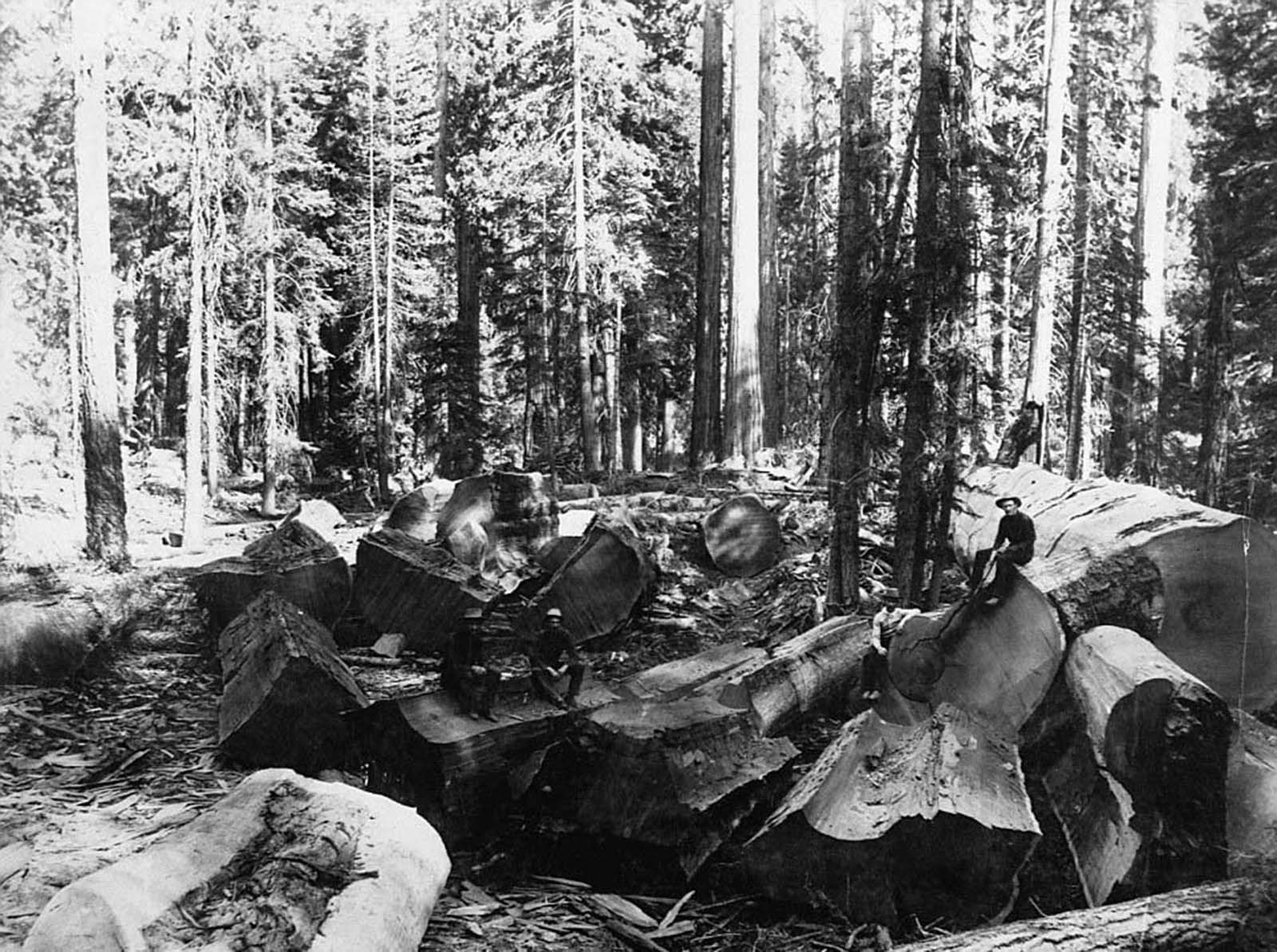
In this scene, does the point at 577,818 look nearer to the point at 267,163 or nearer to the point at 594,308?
the point at 594,308

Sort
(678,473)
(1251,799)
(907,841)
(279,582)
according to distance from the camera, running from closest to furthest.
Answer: (907,841), (1251,799), (279,582), (678,473)

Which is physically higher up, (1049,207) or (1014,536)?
(1049,207)

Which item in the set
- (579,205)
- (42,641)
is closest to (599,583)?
(42,641)

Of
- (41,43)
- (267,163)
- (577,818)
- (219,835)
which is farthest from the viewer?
(267,163)

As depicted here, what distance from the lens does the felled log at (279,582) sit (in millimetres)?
8281

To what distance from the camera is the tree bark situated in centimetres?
1114

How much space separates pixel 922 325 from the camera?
23.0ft

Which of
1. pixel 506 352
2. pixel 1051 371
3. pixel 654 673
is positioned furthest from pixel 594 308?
pixel 654 673

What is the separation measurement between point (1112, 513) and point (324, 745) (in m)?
5.44

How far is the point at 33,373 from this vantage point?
37.6ft

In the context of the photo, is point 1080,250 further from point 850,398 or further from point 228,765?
point 228,765

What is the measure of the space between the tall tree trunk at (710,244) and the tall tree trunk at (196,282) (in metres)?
8.68

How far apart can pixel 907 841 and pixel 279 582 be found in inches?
247

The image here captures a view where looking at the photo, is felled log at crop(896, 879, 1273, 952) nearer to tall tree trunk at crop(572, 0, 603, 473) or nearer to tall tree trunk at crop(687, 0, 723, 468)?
tall tree trunk at crop(687, 0, 723, 468)
